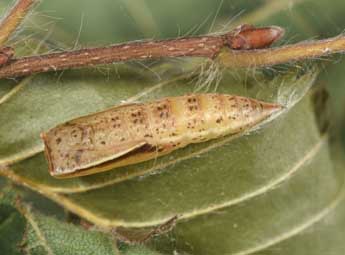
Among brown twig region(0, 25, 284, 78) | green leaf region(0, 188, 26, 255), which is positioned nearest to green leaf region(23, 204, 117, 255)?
green leaf region(0, 188, 26, 255)

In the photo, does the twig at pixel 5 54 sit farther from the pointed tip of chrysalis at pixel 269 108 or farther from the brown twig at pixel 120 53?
the pointed tip of chrysalis at pixel 269 108

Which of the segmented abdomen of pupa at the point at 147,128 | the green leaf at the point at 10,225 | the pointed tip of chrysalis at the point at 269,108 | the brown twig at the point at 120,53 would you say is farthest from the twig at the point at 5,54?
the pointed tip of chrysalis at the point at 269,108

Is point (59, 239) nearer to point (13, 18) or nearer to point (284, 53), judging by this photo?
point (13, 18)

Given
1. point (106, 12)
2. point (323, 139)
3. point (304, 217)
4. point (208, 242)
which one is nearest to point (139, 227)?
point (208, 242)

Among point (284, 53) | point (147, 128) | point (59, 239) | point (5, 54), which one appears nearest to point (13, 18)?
point (5, 54)

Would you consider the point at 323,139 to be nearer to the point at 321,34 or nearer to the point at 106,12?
the point at 321,34

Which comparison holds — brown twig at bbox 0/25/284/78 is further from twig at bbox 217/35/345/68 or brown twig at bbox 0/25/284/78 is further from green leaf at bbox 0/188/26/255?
green leaf at bbox 0/188/26/255
